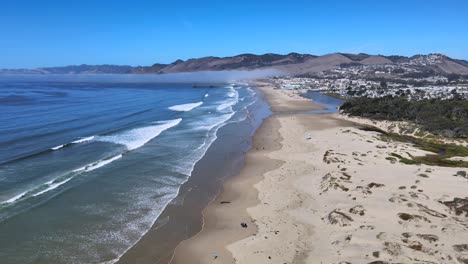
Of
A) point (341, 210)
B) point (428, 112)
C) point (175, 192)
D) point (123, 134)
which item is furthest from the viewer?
point (428, 112)

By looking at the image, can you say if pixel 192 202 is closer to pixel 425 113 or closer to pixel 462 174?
pixel 462 174

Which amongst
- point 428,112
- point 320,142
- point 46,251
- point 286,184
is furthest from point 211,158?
point 428,112

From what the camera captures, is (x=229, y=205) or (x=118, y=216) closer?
(x=118, y=216)

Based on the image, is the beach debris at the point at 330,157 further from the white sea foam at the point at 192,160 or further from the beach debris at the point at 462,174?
the white sea foam at the point at 192,160

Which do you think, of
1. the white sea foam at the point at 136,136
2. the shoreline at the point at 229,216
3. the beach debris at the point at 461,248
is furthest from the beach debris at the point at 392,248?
the white sea foam at the point at 136,136

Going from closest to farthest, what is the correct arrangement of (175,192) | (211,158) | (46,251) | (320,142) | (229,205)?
(46,251) < (229,205) < (175,192) < (211,158) < (320,142)

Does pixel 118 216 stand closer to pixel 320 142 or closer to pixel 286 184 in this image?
pixel 286 184

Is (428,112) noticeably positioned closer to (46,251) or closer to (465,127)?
(465,127)
